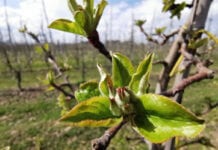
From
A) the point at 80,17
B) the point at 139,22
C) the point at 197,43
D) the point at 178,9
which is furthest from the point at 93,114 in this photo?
the point at 139,22

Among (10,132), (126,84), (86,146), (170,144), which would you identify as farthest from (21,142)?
(126,84)

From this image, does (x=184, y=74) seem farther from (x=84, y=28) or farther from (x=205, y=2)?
(x=84, y=28)

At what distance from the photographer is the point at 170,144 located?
113cm

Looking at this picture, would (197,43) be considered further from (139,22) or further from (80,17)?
(139,22)

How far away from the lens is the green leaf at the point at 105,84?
17.3 inches

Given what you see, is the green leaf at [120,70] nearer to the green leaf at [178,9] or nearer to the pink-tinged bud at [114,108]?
the pink-tinged bud at [114,108]

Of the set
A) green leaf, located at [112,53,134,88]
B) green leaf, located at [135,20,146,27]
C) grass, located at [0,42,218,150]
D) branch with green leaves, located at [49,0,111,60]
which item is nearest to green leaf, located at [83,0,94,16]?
branch with green leaves, located at [49,0,111,60]

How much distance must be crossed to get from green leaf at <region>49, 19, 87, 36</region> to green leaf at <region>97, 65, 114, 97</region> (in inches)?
7.4

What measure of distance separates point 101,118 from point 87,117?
0.09 feet

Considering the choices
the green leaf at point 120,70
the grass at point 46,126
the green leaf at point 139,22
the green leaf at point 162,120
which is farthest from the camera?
the grass at point 46,126

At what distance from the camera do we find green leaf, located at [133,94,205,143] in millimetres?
376

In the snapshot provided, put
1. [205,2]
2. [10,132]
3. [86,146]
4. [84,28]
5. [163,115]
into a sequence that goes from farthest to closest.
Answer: [10,132] < [86,146] < [205,2] < [84,28] < [163,115]

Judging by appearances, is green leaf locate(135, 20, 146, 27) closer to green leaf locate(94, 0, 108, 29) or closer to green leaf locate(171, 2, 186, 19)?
Answer: green leaf locate(171, 2, 186, 19)

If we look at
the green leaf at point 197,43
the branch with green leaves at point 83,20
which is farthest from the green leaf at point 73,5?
the green leaf at point 197,43
